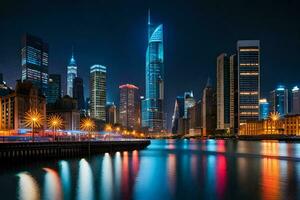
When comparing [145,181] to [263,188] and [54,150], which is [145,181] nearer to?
[263,188]

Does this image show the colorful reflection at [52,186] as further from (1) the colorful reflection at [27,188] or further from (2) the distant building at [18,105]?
(2) the distant building at [18,105]

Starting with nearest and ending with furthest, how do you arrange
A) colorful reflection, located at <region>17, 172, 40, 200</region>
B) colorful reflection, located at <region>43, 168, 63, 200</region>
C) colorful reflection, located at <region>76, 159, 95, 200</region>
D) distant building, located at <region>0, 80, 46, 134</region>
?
colorful reflection, located at <region>17, 172, 40, 200</region>, colorful reflection, located at <region>43, 168, 63, 200</region>, colorful reflection, located at <region>76, 159, 95, 200</region>, distant building, located at <region>0, 80, 46, 134</region>

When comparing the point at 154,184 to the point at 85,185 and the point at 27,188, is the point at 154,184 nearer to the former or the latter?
the point at 85,185

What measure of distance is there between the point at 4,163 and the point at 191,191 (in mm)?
45448

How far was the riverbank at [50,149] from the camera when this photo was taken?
244 ft

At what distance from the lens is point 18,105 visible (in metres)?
180

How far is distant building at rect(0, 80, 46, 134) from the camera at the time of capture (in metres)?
180

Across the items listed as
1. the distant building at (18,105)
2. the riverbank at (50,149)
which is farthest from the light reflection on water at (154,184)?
the distant building at (18,105)

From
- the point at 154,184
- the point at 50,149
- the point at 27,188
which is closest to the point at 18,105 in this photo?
the point at 50,149

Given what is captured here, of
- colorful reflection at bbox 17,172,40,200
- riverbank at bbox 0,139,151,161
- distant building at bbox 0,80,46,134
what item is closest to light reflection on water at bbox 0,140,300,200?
colorful reflection at bbox 17,172,40,200

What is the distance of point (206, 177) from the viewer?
56875 mm

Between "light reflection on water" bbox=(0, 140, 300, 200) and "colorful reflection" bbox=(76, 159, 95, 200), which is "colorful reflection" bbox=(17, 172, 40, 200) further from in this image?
"colorful reflection" bbox=(76, 159, 95, 200)

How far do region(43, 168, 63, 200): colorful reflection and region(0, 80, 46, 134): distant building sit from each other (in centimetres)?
12895

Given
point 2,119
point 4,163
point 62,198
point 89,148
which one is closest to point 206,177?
point 62,198
